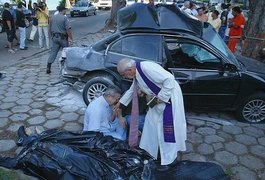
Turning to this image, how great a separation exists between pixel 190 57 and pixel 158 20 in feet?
3.07

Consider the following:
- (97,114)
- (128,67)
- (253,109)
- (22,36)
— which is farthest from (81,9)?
(128,67)

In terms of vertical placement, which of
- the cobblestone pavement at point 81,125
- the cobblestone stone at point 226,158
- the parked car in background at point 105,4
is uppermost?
the parked car in background at point 105,4

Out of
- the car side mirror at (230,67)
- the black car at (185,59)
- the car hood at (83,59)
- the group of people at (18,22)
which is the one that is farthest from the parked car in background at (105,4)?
the car side mirror at (230,67)

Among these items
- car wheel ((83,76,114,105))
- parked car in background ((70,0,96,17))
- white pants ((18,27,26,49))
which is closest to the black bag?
car wheel ((83,76,114,105))

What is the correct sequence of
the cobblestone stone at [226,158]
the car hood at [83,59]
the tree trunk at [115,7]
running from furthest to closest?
the tree trunk at [115,7], the car hood at [83,59], the cobblestone stone at [226,158]

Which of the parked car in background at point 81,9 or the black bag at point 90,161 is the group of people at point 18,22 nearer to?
the black bag at point 90,161

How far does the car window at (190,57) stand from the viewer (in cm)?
516

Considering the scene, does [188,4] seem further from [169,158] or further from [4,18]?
[169,158]

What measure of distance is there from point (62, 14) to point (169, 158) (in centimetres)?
580

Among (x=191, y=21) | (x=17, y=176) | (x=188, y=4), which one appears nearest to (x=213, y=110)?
(x=191, y=21)

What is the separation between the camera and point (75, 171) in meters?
3.17

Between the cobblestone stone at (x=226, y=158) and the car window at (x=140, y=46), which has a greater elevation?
the car window at (x=140, y=46)

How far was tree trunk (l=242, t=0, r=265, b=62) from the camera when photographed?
9.38m

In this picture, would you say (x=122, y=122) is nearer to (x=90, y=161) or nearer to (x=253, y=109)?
(x=90, y=161)
